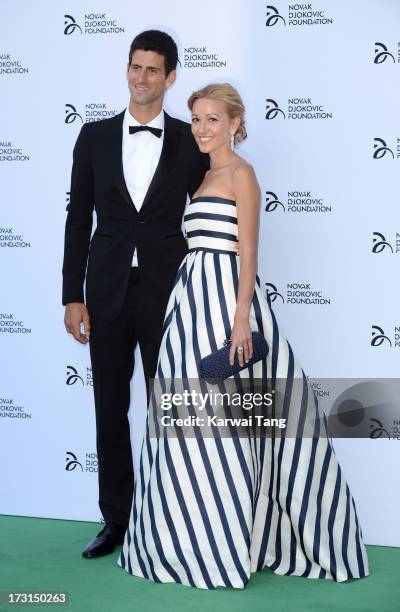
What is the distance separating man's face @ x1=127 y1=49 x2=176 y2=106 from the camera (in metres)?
3.54

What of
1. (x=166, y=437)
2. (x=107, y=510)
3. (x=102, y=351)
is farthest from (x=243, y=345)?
(x=107, y=510)

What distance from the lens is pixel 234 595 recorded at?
3.21 metres

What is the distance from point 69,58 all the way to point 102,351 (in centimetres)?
135

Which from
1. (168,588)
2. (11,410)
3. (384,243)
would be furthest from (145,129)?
(168,588)

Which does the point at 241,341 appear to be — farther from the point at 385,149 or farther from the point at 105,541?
the point at 385,149

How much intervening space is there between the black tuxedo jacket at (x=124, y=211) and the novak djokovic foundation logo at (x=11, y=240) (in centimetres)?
64

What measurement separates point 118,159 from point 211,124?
43 centimetres

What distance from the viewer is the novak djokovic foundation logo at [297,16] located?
387 centimetres

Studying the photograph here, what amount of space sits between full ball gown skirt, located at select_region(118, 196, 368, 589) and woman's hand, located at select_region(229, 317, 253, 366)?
0.07 m

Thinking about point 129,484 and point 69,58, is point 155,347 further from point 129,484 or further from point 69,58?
point 69,58

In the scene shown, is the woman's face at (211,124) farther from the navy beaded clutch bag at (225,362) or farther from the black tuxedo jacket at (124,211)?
the navy beaded clutch bag at (225,362)

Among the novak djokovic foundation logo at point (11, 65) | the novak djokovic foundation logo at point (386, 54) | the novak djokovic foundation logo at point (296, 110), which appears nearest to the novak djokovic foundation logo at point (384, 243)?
the novak djokovic foundation logo at point (296, 110)

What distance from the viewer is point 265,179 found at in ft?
13.1

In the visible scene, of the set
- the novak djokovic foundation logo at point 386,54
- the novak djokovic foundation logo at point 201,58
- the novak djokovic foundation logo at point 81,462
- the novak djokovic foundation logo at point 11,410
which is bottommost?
the novak djokovic foundation logo at point 81,462
